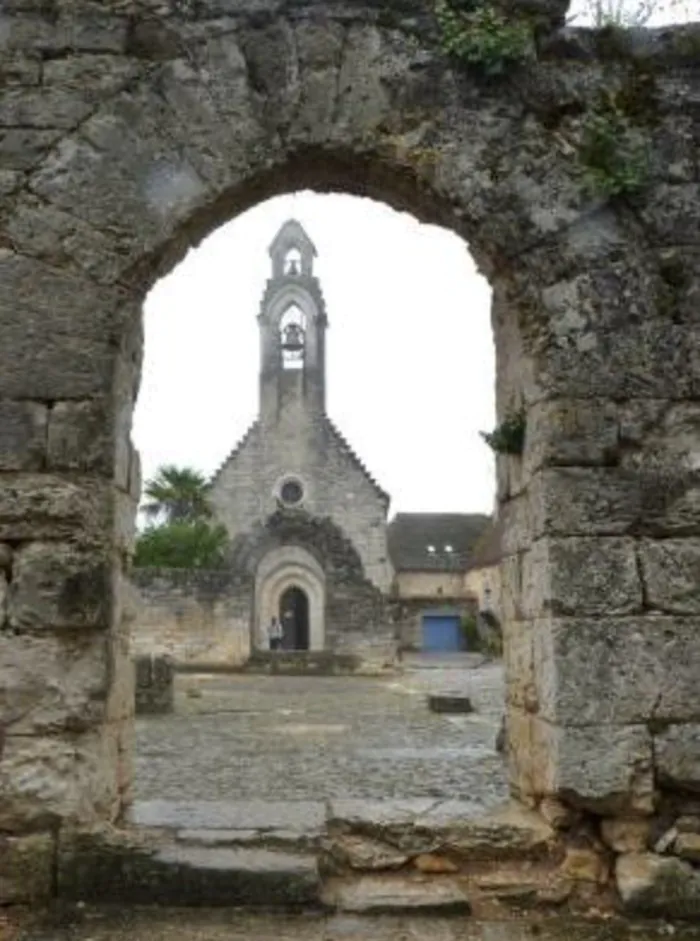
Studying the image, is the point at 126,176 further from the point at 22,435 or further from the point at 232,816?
the point at 232,816

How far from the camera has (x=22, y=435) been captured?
4301 mm

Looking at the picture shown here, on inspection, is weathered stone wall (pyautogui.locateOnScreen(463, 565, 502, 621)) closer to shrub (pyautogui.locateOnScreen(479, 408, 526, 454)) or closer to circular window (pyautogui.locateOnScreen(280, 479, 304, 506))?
circular window (pyautogui.locateOnScreen(280, 479, 304, 506))

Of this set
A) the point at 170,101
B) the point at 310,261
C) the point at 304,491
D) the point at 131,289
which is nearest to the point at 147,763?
the point at 131,289

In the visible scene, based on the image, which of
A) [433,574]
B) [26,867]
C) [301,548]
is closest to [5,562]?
[26,867]

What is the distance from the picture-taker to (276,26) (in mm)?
4676

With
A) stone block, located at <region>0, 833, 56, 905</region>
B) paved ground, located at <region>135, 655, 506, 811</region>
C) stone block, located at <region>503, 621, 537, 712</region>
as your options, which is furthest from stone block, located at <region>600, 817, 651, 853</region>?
stone block, located at <region>0, 833, 56, 905</region>

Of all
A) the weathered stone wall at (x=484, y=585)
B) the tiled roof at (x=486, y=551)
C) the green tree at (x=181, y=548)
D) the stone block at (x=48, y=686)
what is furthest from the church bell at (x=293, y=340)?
the stone block at (x=48, y=686)

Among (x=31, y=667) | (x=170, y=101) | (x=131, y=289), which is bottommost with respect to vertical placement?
(x=31, y=667)

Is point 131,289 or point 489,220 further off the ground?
point 489,220

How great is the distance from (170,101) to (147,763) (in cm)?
534

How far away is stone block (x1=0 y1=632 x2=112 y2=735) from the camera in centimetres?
410

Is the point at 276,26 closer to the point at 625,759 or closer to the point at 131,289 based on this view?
the point at 131,289

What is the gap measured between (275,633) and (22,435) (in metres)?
27.9

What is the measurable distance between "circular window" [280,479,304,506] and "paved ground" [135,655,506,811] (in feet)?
61.7
